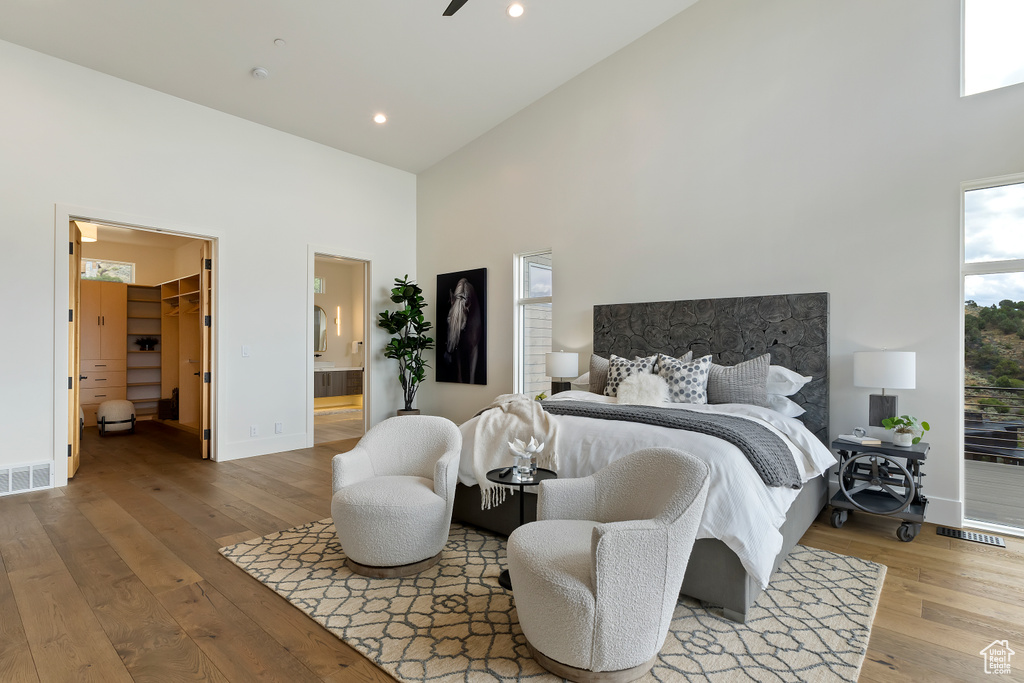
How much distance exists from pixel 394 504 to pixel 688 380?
8.01 ft

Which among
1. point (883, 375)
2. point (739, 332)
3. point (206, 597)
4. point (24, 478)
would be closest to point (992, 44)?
point (883, 375)

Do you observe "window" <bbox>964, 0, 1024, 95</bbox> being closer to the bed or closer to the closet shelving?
the bed

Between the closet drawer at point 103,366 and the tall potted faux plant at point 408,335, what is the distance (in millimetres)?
4431

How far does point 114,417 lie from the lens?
22.2 feet

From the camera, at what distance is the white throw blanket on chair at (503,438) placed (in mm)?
2932

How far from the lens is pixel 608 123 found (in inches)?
204

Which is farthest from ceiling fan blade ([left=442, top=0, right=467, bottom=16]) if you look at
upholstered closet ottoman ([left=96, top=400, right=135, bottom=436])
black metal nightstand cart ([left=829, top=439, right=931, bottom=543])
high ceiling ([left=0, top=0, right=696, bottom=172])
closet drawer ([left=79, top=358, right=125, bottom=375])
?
closet drawer ([left=79, top=358, right=125, bottom=375])

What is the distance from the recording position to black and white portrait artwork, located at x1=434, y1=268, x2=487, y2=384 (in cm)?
633

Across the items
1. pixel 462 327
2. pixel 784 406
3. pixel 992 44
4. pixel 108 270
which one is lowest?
pixel 784 406

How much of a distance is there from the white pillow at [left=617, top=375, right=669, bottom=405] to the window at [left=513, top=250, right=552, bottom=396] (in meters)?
1.89

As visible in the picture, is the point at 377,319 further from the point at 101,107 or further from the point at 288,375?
the point at 101,107

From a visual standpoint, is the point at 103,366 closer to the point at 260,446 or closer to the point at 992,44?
the point at 260,446

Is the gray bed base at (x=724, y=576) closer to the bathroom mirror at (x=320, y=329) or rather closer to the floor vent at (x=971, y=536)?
the floor vent at (x=971, y=536)

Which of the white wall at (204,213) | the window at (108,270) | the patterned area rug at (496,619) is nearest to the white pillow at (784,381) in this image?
the patterned area rug at (496,619)
